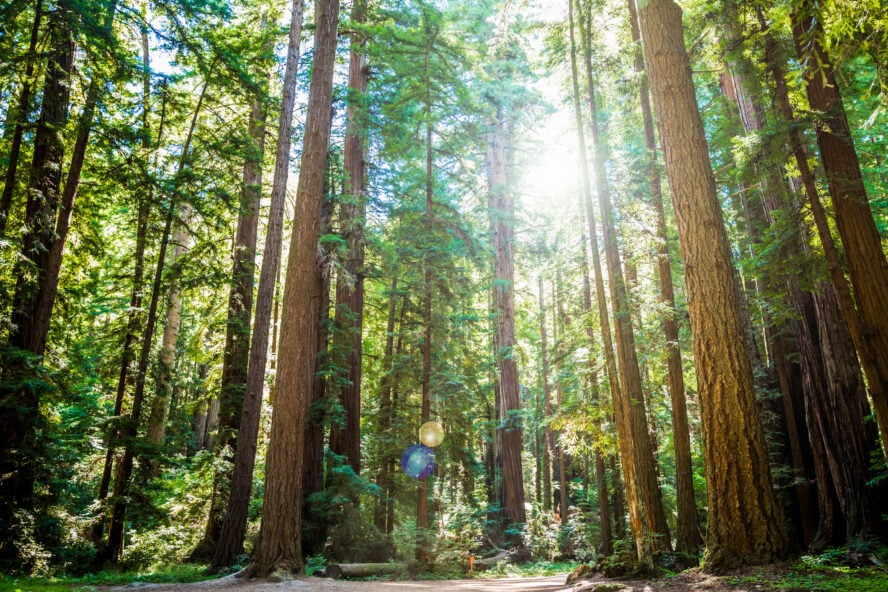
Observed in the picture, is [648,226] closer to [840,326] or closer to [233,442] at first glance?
[840,326]

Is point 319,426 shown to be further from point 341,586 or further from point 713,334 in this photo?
point 713,334

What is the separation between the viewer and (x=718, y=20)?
7895 mm

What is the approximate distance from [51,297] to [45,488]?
384 centimetres

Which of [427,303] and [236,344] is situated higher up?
[427,303]

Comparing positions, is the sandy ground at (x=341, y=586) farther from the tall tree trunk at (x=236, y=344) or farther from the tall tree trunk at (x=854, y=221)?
the tall tree trunk at (x=236, y=344)

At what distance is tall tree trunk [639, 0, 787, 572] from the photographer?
5148 mm

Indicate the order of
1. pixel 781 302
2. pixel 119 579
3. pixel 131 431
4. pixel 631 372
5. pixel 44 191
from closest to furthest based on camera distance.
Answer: pixel 119 579 → pixel 781 302 → pixel 631 372 → pixel 131 431 → pixel 44 191

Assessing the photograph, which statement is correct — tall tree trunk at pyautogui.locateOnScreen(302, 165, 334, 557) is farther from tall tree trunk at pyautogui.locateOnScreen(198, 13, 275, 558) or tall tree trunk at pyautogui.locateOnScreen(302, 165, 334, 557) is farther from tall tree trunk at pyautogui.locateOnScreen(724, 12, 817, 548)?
tall tree trunk at pyautogui.locateOnScreen(724, 12, 817, 548)

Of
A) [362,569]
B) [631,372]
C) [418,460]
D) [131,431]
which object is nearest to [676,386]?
[631,372]

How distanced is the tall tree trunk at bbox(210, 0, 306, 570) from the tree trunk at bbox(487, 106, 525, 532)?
24.7ft

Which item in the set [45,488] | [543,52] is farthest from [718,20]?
[45,488]

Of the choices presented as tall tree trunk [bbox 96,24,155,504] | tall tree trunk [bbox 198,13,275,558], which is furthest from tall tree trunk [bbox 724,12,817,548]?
tall tree trunk [bbox 96,24,155,504]

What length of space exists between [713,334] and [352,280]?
835cm

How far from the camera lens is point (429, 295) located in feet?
38.2
